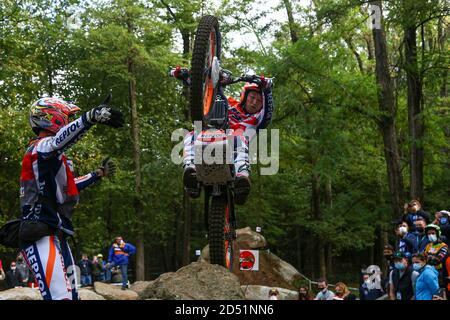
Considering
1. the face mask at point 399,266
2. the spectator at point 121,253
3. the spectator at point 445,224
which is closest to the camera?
the spectator at point 445,224

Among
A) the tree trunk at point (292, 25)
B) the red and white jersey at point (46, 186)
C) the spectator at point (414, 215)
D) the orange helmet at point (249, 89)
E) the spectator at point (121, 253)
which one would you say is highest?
the tree trunk at point (292, 25)

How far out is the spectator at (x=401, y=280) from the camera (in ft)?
36.7

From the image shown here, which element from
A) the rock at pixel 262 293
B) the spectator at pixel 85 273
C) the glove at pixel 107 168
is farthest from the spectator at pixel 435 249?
the spectator at pixel 85 273

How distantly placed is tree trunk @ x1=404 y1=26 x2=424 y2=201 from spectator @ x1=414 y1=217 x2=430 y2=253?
7.47m

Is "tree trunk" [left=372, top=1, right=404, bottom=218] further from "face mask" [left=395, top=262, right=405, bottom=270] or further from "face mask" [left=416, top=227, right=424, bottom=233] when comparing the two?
"face mask" [left=395, top=262, right=405, bottom=270]

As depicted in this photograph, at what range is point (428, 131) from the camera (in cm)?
2081

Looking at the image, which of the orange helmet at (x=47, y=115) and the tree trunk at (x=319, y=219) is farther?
the tree trunk at (x=319, y=219)

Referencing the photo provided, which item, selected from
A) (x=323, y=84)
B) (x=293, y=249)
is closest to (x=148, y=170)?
(x=323, y=84)

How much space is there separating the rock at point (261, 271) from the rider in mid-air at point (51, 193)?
50.0 feet

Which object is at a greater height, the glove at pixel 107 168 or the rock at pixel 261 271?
the glove at pixel 107 168

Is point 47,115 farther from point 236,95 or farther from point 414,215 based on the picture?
point 236,95

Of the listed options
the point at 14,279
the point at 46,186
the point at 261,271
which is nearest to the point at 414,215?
the point at 46,186

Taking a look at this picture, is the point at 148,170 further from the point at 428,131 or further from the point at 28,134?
the point at 428,131

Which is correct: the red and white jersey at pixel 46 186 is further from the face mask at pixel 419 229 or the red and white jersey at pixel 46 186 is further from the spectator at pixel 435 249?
the face mask at pixel 419 229
